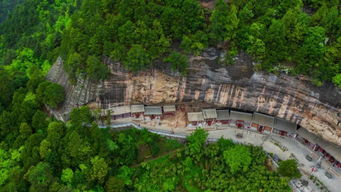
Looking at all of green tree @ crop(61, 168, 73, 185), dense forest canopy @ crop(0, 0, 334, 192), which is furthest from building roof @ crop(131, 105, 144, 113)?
green tree @ crop(61, 168, 73, 185)

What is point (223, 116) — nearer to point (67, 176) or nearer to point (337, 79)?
point (337, 79)

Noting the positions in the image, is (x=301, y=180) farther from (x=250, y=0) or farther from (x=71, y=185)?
(x=71, y=185)

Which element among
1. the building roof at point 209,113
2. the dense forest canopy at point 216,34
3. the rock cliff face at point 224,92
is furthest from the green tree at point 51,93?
the building roof at point 209,113

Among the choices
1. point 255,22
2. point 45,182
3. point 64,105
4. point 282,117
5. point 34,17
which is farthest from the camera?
point 34,17

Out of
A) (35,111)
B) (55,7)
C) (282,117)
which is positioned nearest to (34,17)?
(55,7)

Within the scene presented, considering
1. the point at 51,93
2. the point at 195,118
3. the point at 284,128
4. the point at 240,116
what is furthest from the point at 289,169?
the point at 51,93

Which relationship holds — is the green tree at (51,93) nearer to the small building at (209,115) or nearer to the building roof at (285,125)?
the small building at (209,115)
